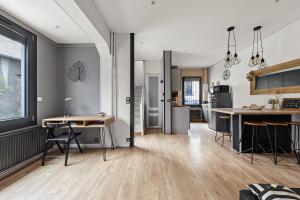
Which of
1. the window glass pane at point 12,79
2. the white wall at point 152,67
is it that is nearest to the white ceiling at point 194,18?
the window glass pane at point 12,79

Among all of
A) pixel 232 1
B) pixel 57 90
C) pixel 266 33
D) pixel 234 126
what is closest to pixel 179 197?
pixel 234 126

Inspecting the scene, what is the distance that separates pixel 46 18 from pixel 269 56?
5298 millimetres

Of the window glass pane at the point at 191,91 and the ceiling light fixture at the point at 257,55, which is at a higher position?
the ceiling light fixture at the point at 257,55

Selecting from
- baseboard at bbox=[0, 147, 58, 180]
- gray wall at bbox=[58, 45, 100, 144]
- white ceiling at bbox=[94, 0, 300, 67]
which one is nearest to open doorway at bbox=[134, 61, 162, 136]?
white ceiling at bbox=[94, 0, 300, 67]

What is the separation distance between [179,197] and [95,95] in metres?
3.29

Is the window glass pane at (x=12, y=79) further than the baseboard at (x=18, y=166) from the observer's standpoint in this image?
Yes

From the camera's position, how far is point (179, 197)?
222 cm

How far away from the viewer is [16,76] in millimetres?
3439

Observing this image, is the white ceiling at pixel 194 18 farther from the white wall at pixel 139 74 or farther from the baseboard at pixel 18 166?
the baseboard at pixel 18 166

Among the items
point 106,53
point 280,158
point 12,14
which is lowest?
point 280,158

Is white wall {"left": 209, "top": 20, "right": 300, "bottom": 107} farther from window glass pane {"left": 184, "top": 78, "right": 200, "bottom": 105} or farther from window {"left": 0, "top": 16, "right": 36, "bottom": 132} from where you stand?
window {"left": 0, "top": 16, "right": 36, "bottom": 132}

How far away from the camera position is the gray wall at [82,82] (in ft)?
15.3

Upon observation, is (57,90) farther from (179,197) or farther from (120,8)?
(179,197)

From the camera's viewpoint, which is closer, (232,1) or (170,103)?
(232,1)
